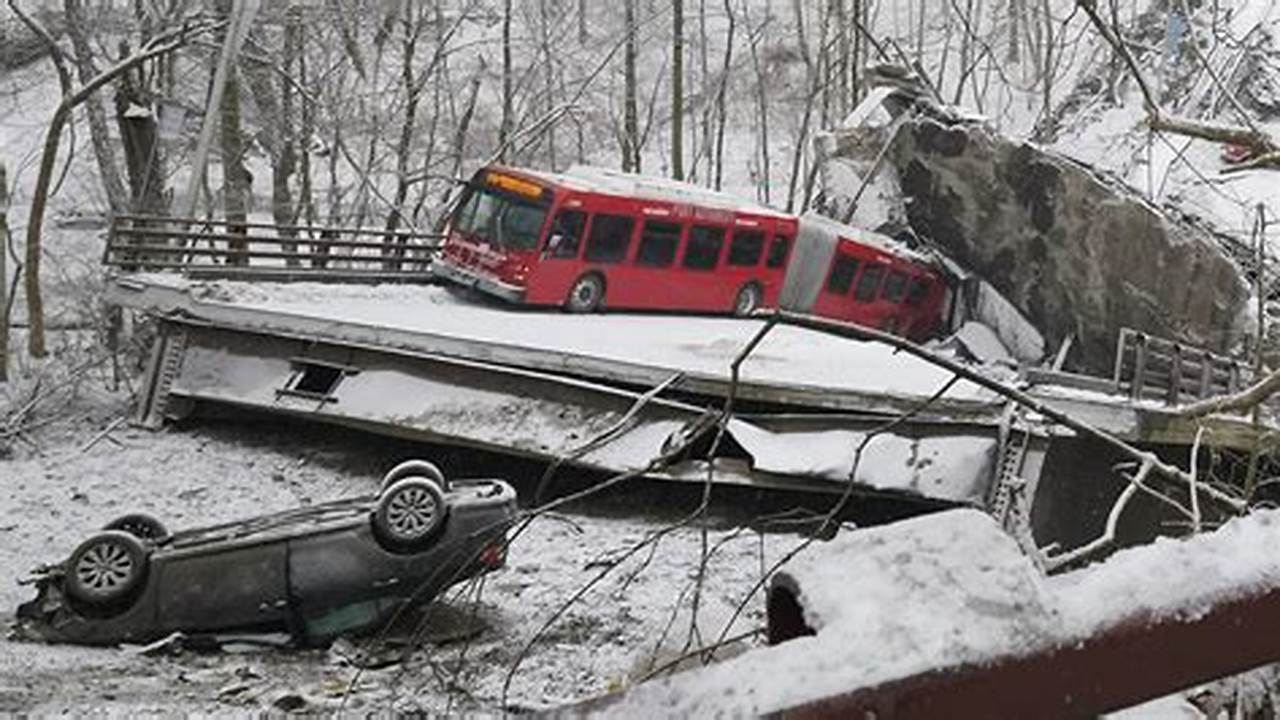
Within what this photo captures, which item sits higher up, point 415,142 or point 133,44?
point 133,44

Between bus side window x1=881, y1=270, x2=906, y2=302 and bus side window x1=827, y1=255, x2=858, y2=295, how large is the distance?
44.4 inches

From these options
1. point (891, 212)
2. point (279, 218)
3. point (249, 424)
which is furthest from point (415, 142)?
point (249, 424)

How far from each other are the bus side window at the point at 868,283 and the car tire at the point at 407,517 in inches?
581

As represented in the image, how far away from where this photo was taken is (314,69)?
28625 mm

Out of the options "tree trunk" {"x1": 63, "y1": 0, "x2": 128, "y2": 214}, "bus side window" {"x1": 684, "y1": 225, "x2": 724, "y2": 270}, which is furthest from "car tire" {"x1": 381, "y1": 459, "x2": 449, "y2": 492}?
"tree trunk" {"x1": 63, "y1": 0, "x2": 128, "y2": 214}

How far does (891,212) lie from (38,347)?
1641cm

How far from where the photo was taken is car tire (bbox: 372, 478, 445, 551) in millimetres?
9336

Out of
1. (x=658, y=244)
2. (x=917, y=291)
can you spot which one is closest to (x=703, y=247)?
(x=658, y=244)

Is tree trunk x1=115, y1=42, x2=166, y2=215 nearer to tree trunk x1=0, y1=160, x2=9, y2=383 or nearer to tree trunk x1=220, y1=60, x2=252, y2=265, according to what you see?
tree trunk x1=220, y1=60, x2=252, y2=265

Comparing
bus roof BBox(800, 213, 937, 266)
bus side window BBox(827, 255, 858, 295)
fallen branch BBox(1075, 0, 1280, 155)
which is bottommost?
bus side window BBox(827, 255, 858, 295)

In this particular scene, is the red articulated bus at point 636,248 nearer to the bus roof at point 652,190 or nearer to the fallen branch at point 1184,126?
the bus roof at point 652,190

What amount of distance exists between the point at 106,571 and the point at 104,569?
2 cm

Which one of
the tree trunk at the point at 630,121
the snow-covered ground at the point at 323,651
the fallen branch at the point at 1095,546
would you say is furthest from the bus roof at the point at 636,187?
the fallen branch at the point at 1095,546

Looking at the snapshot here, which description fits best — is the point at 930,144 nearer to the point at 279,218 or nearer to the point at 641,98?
the point at 279,218
